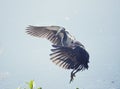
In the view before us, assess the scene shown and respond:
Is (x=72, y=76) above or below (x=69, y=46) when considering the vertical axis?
below

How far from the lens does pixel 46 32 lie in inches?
290

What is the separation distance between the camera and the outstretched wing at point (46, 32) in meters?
6.83

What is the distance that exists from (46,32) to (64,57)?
6.41ft

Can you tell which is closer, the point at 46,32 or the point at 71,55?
the point at 71,55

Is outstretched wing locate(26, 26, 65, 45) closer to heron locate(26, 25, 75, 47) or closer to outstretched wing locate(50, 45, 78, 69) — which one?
heron locate(26, 25, 75, 47)

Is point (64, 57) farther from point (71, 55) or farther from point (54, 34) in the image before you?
point (54, 34)

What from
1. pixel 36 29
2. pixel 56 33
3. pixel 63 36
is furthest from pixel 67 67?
pixel 36 29

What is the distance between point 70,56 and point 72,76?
39 cm

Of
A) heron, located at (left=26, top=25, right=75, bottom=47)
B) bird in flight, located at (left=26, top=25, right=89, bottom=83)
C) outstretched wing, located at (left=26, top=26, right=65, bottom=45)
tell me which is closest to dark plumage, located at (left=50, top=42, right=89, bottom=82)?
bird in flight, located at (left=26, top=25, right=89, bottom=83)

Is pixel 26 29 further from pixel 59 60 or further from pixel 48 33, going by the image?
pixel 59 60

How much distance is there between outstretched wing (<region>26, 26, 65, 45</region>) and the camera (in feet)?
22.4

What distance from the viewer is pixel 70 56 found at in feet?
18.0

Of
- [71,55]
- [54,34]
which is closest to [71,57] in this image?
[71,55]

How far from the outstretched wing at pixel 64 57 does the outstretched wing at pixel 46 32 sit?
107cm
